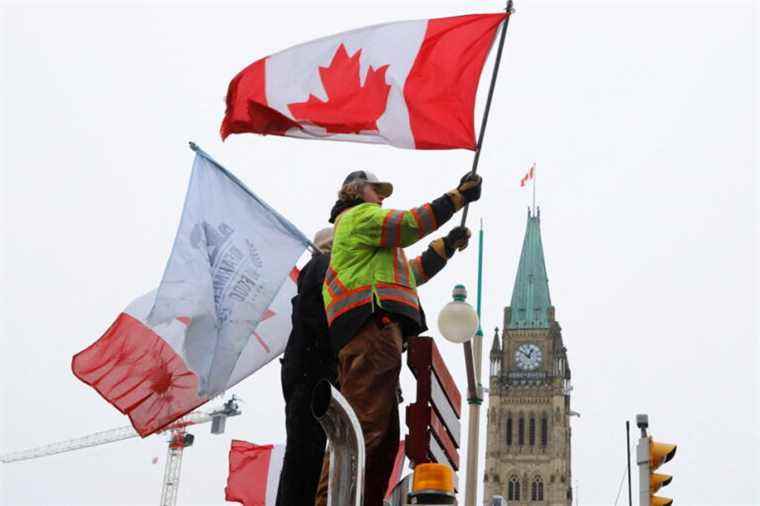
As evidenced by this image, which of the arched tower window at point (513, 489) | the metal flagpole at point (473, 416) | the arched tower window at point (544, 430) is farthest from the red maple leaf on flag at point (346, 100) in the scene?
the arched tower window at point (544, 430)

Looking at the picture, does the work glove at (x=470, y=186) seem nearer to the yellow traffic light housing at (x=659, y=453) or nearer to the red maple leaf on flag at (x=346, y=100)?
the red maple leaf on flag at (x=346, y=100)

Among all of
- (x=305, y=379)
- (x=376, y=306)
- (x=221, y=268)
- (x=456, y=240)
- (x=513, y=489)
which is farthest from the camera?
(x=513, y=489)

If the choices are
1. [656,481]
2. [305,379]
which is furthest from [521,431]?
[305,379]

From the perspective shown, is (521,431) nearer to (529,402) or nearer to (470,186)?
(529,402)

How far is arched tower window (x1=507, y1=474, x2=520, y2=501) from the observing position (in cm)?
8706

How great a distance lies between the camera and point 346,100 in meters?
6.26

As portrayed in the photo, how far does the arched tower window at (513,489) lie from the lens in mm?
87062

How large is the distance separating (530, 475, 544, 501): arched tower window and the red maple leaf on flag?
275 ft

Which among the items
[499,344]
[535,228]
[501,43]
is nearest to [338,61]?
[501,43]

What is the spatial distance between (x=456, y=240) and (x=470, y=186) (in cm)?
78

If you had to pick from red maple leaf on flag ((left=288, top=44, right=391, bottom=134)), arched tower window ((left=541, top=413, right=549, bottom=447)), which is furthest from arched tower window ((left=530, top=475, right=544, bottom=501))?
red maple leaf on flag ((left=288, top=44, right=391, bottom=134))

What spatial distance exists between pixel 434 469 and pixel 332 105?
3.30 m

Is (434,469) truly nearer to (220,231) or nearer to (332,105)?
(332,105)

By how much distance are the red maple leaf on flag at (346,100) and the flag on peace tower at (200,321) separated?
187 cm
